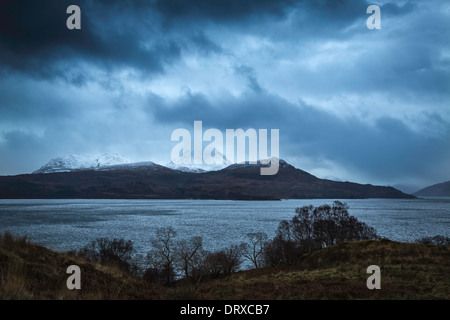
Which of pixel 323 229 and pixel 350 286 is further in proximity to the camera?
pixel 323 229

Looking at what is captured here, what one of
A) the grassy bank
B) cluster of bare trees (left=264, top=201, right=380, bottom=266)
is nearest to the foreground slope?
the grassy bank

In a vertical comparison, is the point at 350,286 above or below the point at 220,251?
above

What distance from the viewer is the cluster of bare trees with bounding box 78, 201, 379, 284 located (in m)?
44.3

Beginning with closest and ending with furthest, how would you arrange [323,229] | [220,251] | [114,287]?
1. [114,287]
2. [220,251]
3. [323,229]

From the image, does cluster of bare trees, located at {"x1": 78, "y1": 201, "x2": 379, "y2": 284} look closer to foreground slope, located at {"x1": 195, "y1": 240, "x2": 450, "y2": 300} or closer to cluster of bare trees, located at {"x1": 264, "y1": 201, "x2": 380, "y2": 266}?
cluster of bare trees, located at {"x1": 264, "y1": 201, "x2": 380, "y2": 266}

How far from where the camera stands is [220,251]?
168 feet

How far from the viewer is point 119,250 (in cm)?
5106

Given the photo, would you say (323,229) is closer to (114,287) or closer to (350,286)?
(350,286)

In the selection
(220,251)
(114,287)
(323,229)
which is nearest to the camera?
(114,287)

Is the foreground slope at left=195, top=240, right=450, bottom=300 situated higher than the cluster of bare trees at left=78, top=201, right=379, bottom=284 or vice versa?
the foreground slope at left=195, top=240, right=450, bottom=300

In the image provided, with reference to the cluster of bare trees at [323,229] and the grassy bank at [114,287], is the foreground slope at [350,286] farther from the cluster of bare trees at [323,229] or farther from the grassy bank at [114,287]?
the cluster of bare trees at [323,229]

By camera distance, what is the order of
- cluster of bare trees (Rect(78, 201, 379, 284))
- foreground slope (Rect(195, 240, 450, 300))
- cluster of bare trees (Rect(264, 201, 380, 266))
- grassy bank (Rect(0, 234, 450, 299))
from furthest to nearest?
cluster of bare trees (Rect(264, 201, 380, 266))
cluster of bare trees (Rect(78, 201, 379, 284))
foreground slope (Rect(195, 240, 450, 300))
grassy bank (Rect(0, 234, 450, 299))

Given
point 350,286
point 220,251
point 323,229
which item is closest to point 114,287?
point 350,286

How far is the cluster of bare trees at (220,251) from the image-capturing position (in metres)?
44.3
